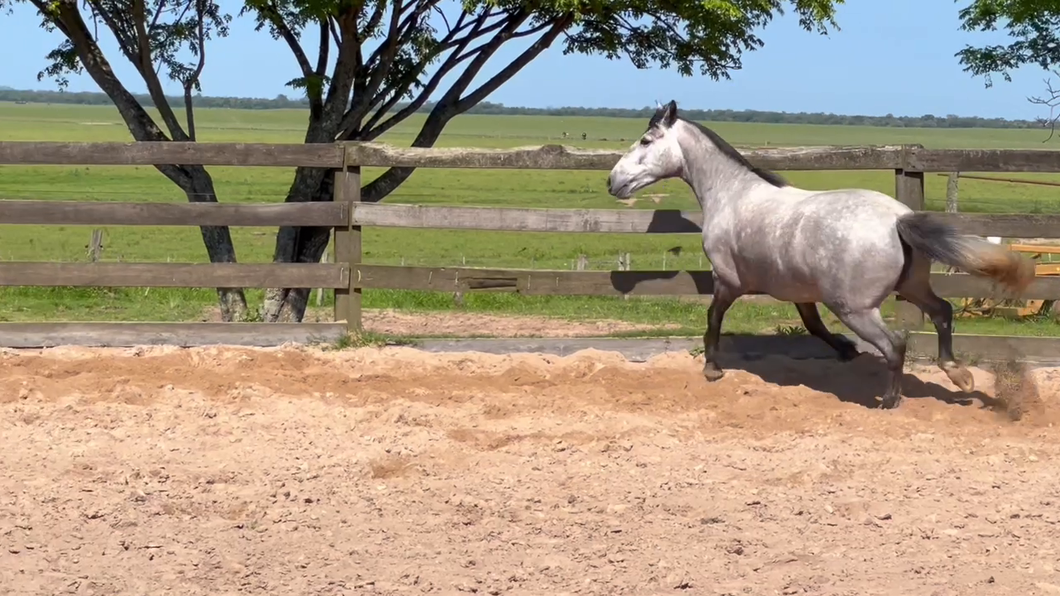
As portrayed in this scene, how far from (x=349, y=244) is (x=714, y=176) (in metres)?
2.67

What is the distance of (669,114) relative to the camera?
25.7 ft

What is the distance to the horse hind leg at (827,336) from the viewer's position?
7.89 m

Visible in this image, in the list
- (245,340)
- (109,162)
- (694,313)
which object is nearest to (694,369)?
(245,340)

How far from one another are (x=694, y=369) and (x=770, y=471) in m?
2.19

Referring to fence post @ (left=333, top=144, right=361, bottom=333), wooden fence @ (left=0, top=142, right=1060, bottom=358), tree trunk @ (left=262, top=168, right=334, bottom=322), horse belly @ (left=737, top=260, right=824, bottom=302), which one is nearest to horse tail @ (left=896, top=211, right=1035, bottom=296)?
horse belly @ (left=737, top=260, right=824, bottom=302)

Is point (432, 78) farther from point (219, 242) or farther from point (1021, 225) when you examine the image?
point (1021, 225)

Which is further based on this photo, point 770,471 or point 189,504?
point 770,471

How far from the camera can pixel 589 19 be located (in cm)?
1135

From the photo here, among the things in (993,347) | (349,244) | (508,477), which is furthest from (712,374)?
(349,244)

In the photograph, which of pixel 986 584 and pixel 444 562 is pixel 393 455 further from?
pixel 986 584

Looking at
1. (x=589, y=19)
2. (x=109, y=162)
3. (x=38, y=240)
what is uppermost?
(x=589, y=19)

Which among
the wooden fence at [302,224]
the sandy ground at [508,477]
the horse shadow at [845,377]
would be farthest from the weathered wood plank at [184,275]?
the horse shadow at [845,377]

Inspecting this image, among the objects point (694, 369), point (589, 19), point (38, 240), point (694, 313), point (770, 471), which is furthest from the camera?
point (38, 240)

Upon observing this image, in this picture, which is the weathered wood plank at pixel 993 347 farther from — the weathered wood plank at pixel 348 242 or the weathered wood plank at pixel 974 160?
the weathered wood plank at pixel 348 242
